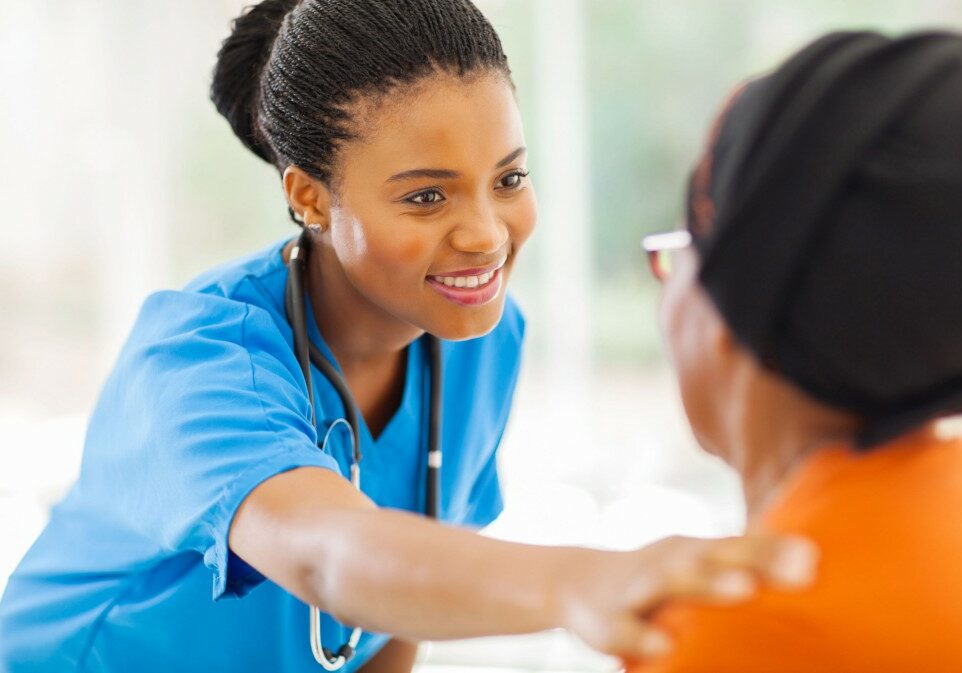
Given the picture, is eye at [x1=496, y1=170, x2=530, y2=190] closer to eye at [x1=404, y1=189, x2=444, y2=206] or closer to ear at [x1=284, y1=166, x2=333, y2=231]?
eye at [x1=404, y1=189, x2=444, y2=206]

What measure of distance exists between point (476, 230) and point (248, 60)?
0.42m

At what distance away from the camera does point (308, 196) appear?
1.37 m

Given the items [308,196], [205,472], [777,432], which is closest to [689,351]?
[777,432]

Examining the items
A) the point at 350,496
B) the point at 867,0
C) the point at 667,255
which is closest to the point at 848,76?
the point at 667,255

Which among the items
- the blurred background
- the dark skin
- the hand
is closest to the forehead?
the dark skin

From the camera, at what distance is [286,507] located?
0.95 meters

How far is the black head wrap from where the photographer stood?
64 cm

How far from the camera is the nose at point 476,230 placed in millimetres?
1272

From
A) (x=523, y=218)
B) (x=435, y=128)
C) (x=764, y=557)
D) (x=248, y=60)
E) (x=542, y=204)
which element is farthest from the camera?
(x=542, y=204)

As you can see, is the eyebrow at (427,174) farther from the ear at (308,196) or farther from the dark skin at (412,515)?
the ear at (308,196)

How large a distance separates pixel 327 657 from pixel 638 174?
2684mm

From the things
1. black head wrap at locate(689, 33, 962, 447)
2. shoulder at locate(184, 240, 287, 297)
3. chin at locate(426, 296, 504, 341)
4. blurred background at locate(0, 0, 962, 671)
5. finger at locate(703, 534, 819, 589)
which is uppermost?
black head wrap at locate(689, 33, 962, 447)

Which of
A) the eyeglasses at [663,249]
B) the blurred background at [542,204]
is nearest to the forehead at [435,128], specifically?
the eyeglasses at [663,249]

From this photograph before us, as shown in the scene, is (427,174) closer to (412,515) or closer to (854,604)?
(412,515)
